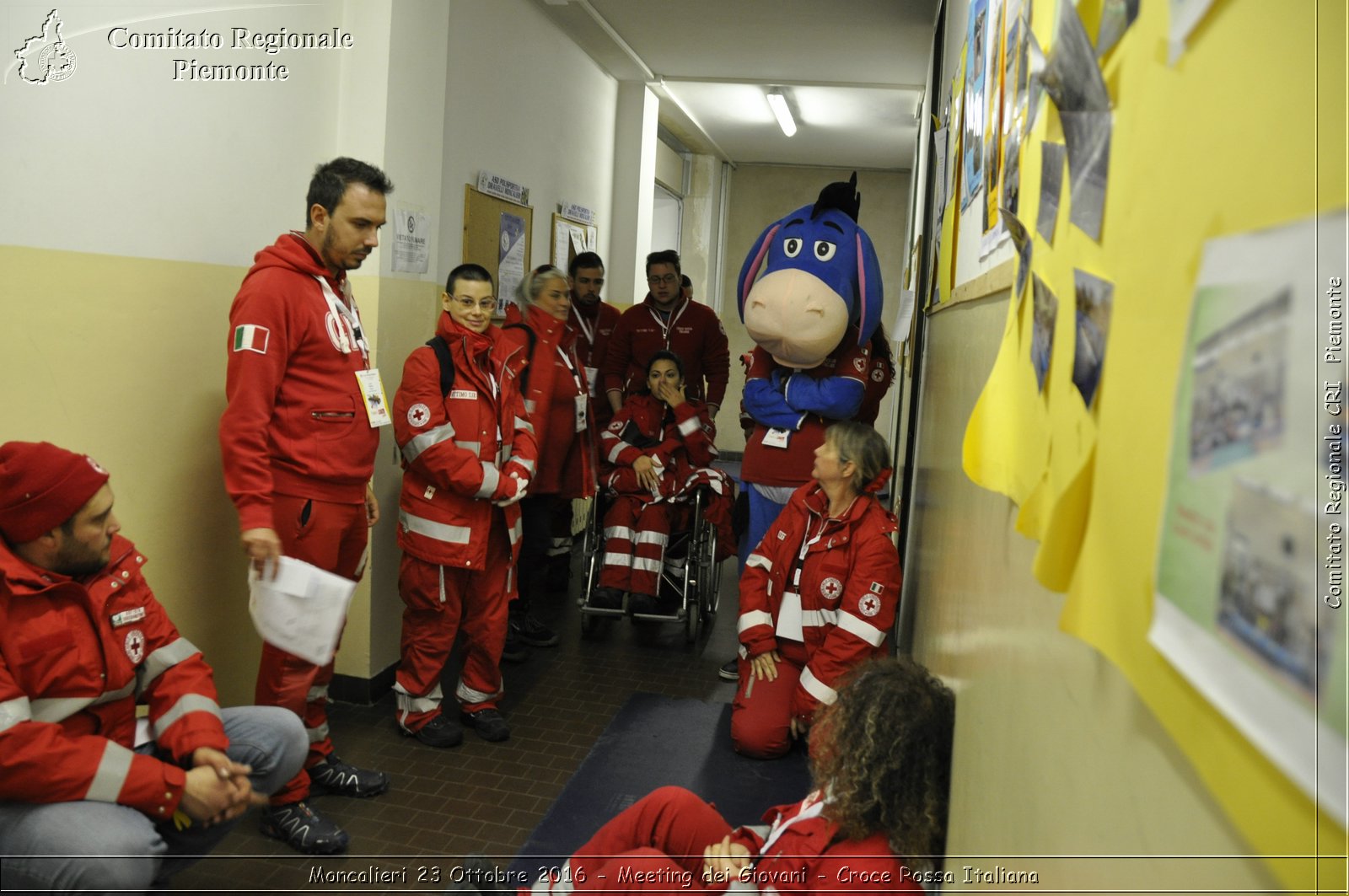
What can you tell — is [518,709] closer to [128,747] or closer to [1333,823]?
[128,747]

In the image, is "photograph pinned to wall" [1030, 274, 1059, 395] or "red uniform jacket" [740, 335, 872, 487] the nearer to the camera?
"photograph pinned to wall" [1030, 274, 1059, 395]

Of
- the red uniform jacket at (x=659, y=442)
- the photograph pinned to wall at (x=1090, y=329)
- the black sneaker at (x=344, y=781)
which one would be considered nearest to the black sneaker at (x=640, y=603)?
the red uniform jacket at (x=659, y=442)

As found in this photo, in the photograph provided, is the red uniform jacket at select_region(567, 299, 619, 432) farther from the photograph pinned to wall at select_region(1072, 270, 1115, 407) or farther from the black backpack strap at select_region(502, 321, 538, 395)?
the photograph pinned to wall at select_region(1072, 270, 1115, 407)

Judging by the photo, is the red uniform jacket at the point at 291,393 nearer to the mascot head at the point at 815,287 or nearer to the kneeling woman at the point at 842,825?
the kneeling woman at the point at 842,825

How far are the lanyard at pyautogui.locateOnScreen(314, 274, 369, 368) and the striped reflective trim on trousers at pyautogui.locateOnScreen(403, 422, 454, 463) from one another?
426 millimetres

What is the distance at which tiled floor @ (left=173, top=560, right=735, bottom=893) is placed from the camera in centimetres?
263

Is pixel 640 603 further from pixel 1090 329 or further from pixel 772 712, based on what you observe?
pixel 1090 329

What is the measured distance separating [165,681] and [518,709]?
6.06 ft

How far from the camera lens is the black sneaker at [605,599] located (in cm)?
473

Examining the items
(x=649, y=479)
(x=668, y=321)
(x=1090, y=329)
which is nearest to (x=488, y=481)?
(x=649, y=479)

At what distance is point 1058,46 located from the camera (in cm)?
93

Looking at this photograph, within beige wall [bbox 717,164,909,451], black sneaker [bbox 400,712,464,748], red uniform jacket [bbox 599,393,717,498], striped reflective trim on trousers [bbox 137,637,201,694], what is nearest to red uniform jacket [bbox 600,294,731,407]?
red uniform jacket [bbox 599,393,717,498]

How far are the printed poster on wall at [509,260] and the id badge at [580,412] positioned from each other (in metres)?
0.87

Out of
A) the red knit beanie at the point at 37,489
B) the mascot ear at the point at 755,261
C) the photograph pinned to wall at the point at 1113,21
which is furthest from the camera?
the mascot ear at the point at 755,261
